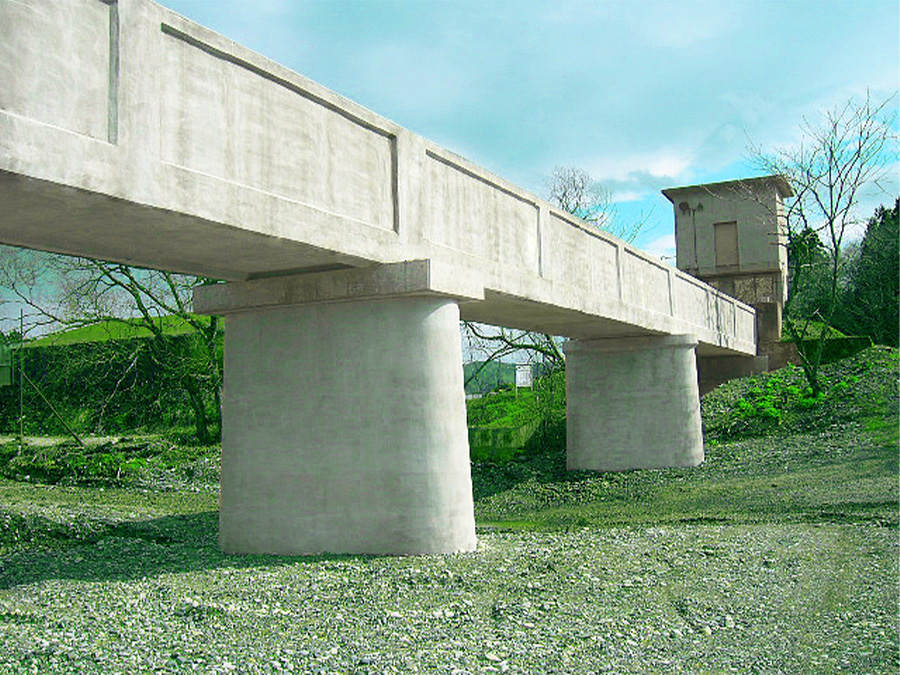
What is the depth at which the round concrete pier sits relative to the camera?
382 inches

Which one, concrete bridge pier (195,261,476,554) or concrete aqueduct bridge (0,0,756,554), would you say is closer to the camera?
concrete aqueduct bridge (0,0,756,554)

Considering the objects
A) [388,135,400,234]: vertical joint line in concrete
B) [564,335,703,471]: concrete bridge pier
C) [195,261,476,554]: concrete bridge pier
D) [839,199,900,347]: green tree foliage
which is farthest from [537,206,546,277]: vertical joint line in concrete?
[839,199,900,347]: green tree foliage

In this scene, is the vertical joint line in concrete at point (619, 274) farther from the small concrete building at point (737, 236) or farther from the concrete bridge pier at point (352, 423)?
the small concrete building at point (737, 236)

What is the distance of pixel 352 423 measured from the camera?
9773 millimetres

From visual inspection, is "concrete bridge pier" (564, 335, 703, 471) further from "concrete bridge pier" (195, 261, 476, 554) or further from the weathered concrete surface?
"concrete bridge pier" (195, 261, 476, 554)

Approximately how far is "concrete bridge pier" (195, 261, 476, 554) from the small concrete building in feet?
88.4

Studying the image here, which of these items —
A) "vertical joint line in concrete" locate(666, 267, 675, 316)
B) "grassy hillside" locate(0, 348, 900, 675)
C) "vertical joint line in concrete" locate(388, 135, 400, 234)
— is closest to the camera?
"grassy hillside" locate(0, 348, 900, 675)

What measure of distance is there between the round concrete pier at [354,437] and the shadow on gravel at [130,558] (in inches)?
18.6

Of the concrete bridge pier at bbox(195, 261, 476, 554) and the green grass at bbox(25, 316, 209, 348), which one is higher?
the green grass at bbox(25, 316, 209, 348)

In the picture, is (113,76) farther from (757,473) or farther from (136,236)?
(757,473)

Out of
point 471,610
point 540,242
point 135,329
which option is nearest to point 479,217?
point 540,242

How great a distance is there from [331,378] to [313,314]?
832 mm

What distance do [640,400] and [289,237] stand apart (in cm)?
1396

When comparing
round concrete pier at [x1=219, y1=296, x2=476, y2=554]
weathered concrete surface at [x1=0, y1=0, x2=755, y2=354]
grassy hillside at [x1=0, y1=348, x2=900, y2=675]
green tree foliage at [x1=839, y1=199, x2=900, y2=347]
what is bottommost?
grassy hillside at [x1=0, y1=348, x2=900, y2=675]
